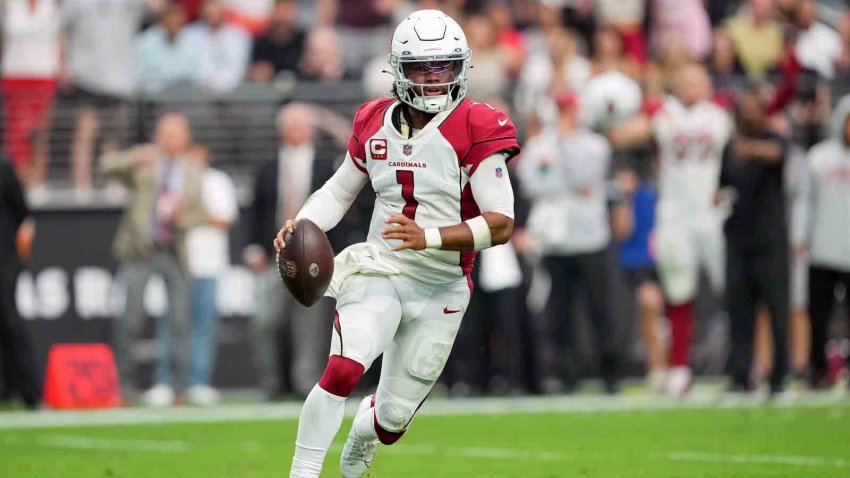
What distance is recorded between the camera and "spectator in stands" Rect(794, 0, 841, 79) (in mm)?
16375

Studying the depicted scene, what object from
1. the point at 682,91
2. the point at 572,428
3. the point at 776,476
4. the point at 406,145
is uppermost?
the point at 406,145

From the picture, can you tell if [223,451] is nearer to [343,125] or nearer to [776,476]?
[776,476]

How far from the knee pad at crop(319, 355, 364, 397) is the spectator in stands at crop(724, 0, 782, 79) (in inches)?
426

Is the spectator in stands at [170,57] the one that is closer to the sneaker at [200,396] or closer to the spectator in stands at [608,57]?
the sneaker at [200,396]

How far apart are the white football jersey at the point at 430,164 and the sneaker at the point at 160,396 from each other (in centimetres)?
666

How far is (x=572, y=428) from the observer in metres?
11.3

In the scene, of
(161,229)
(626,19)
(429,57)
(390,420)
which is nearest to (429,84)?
(429,57)

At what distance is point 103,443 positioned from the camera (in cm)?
1073

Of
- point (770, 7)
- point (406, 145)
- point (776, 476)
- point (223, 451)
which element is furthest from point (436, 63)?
point (770, 7)

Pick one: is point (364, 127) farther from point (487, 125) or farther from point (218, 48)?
point (218, 48)

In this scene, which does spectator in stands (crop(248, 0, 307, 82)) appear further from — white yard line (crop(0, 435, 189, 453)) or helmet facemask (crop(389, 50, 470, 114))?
helmet facemask (crop(389, 50, 470, 114))

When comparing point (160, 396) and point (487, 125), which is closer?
point (487, 125)

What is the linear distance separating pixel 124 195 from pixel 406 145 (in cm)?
807

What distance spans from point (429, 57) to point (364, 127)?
1.52 feet
